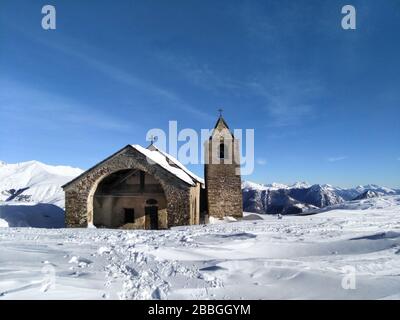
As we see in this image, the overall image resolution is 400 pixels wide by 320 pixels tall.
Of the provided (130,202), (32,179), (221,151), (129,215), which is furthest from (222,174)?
(32,179)

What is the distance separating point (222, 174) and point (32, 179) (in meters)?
75.9

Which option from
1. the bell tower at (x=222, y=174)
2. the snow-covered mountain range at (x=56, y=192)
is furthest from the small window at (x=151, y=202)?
the snow-covered mountain range at (x=56, y=192)

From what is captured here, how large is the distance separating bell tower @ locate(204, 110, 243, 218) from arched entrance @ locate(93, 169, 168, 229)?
585 centimetres

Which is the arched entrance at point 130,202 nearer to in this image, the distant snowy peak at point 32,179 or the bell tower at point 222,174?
the bell tower at point 222,174

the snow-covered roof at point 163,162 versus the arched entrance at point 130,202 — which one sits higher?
the snow-covered roof at point 163,162

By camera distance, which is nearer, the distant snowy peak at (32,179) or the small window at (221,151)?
the small window at (221,151)

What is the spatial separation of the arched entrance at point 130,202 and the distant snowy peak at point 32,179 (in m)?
44.8

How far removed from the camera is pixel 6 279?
5.32 meters

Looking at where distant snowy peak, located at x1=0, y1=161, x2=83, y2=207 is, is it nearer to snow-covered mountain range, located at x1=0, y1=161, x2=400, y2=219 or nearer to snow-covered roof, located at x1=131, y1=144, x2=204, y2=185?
snow-covered mountain range, located at x1=0, y1=161, x2=400, y2=219

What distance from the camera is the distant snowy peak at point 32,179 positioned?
62750mm

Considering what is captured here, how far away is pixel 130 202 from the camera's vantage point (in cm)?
2130

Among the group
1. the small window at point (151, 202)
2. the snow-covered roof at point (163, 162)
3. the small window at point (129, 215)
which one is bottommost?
the small window at point (129, 215)
